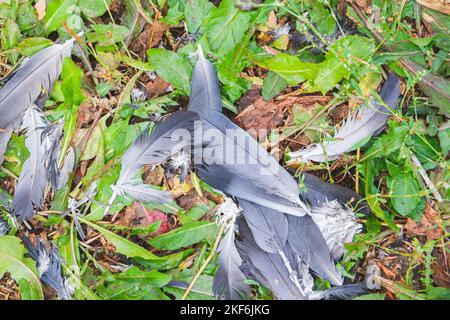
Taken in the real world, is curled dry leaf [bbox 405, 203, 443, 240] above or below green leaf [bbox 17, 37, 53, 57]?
below

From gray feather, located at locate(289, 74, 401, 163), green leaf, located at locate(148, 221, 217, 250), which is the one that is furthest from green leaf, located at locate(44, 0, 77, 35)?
gray feather, located at locate(289, 74, 401, 163)

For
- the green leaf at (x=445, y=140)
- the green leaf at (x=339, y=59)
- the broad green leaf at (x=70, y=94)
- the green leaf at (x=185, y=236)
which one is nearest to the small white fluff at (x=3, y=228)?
the broad green leaf at (x=70, y=94)

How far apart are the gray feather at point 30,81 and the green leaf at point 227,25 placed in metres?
0.52

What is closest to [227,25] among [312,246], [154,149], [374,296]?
[154,149]

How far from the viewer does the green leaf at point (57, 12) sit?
1.77 meters

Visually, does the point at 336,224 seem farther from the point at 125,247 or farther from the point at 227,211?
the point at 125,247

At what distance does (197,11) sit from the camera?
5.69 feet

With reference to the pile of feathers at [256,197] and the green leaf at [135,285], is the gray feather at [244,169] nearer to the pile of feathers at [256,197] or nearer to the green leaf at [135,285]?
the pile of feathers at [256,197]

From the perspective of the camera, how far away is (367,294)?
164 cm

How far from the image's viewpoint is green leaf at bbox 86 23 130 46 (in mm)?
1753

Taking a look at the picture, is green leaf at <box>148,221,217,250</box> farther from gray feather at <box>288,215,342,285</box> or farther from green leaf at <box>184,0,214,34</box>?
green leaf at <box>184,0,214,34</box>

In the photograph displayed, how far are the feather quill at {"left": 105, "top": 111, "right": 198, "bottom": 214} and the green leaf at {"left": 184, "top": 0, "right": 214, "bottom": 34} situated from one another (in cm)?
33

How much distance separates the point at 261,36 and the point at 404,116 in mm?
561
